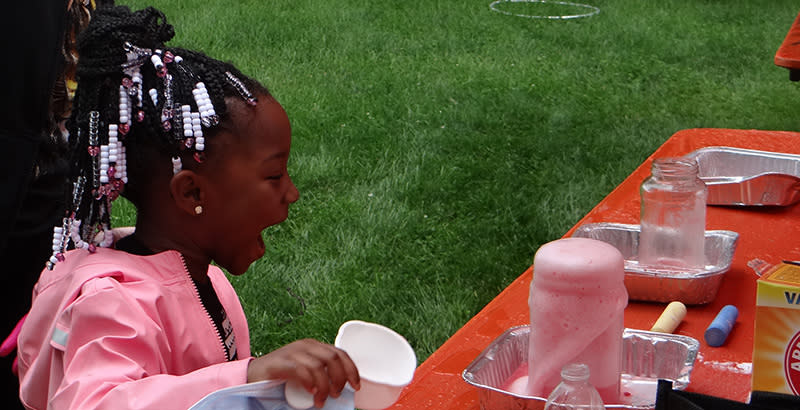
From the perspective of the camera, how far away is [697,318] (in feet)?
5.37

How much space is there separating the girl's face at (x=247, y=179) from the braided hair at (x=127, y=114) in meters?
0.02

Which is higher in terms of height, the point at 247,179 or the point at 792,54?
the point at 247,179

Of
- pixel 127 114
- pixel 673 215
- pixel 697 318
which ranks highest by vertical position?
pixel 127 114

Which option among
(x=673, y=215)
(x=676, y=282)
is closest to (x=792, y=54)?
(x=673, y=215)

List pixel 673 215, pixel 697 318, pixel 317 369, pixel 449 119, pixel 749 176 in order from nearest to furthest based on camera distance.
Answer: pixel 317 369 < pixel 697 318 < pixel 673 215 < pixel 749 176 < pixel 449 119

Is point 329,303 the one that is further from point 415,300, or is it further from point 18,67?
point 18,67

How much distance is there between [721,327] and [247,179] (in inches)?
30.6

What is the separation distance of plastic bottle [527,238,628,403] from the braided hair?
20.3 inches

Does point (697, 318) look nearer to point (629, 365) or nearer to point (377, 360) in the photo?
point (629, 365)

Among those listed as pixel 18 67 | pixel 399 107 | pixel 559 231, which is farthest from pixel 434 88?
pixel 18 67

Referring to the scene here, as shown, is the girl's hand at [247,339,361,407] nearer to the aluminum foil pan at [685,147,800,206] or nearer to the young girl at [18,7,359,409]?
the young girl at [18,7,359,409]

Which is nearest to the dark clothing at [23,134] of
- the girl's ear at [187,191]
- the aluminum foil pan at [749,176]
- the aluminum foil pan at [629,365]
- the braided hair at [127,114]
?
the braided hair at [127,114]

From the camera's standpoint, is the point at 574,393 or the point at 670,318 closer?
the point at 574,393

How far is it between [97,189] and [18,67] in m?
0.32
